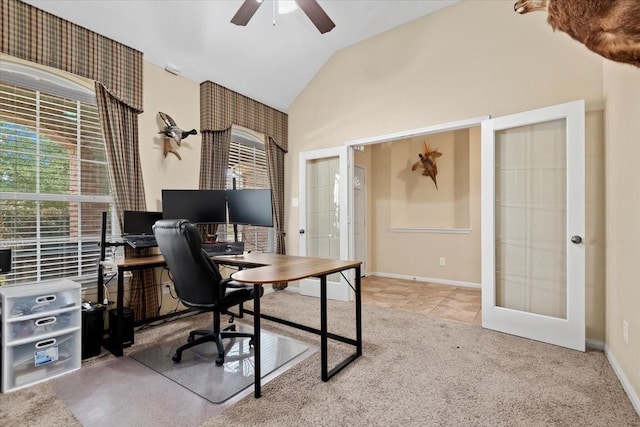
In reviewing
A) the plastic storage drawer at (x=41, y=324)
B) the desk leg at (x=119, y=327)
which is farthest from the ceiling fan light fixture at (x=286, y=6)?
the plastic storage drawer at (x=41, y=324)

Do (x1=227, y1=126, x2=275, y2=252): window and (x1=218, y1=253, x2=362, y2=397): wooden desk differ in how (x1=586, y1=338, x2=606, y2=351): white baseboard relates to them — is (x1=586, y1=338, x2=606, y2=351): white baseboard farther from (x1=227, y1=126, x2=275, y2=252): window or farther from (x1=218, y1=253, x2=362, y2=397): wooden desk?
(x1=227, y1=126, x2=275, y2=252): window

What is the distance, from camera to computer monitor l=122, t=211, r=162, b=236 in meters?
2.72

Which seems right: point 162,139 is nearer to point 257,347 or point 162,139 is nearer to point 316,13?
point 316,13

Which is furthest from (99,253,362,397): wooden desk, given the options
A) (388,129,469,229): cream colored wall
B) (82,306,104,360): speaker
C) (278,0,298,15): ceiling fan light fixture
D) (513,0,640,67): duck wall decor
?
(388,129,469,229): cream colored wall

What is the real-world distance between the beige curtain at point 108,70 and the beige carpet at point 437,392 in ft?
4.21

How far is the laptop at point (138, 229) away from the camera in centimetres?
265

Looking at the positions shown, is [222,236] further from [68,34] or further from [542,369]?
[542,369]

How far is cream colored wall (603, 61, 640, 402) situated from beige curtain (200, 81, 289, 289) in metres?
3.48

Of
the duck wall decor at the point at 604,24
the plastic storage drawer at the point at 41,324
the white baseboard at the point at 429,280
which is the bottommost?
the white baseboard at the point at 429,280

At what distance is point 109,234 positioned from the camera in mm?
2928

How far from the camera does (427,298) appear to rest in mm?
4109

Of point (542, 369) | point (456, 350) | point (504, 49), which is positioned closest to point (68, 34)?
point (504, 49)

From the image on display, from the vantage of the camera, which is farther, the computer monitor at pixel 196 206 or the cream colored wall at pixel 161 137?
the cream colored wall at pixel 161 137

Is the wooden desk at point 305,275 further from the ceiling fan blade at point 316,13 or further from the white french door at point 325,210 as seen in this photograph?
the ceiling fan blade at point 316,13
